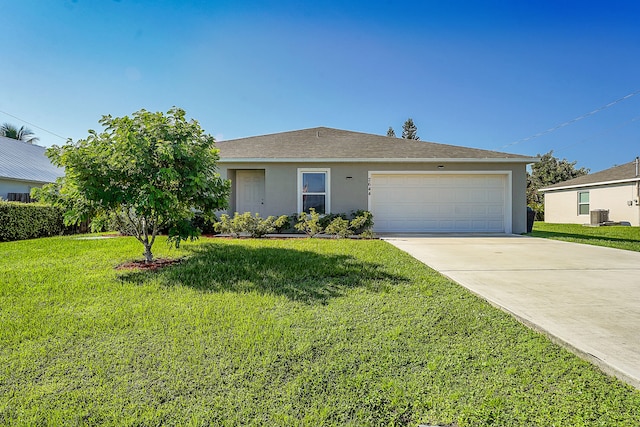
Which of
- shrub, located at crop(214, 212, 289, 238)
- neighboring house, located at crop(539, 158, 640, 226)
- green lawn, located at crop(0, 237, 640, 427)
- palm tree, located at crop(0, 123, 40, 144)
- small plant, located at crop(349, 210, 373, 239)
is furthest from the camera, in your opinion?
palm tree, located at crop(0, 123, 40, 144)

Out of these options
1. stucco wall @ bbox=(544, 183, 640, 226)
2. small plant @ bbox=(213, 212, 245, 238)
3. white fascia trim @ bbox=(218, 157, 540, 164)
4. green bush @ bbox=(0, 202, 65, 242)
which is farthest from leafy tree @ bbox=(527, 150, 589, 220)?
green bush @ bbox=(0, 202, 65, 242)

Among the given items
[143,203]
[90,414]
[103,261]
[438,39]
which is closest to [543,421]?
[90,414]

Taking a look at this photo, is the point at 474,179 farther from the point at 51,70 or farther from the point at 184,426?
the point at 51,70

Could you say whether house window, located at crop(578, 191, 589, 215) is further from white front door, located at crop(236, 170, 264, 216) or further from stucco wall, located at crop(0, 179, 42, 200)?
stucco wall, located at crop(0, 179, 42, 200)

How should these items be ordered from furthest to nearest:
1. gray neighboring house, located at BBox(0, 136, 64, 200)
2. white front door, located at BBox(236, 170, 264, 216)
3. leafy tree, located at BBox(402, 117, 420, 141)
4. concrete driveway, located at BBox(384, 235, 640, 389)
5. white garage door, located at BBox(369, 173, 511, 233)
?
leafy tree, located at BBox(402, 117, 420, 141)
gray neighboring house, located at BBox(0, 136, 64, 200)
white front door, located at BBox(236, 170, 264, 216)
white garage door, located at BBox(369, 173, 511, 233)
concrete driveway, located at BBox(384, 235, 640, 389)

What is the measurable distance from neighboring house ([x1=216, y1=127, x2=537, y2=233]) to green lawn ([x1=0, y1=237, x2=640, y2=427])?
7014mm

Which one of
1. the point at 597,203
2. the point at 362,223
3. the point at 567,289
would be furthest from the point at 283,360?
the point at 597,203

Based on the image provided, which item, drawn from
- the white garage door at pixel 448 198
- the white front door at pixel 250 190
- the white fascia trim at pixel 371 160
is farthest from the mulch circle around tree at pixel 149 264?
the white garage door at pixel 448 198

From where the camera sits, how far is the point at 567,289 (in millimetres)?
4305

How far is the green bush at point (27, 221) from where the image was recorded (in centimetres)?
973

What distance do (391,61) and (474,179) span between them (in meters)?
6.37

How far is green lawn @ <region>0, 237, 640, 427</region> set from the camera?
1.93 metres

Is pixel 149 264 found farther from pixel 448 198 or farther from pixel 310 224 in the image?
pixel 448 198

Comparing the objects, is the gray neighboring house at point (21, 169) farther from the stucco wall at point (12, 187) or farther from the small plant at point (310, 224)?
the small plant at point (310, 224)
